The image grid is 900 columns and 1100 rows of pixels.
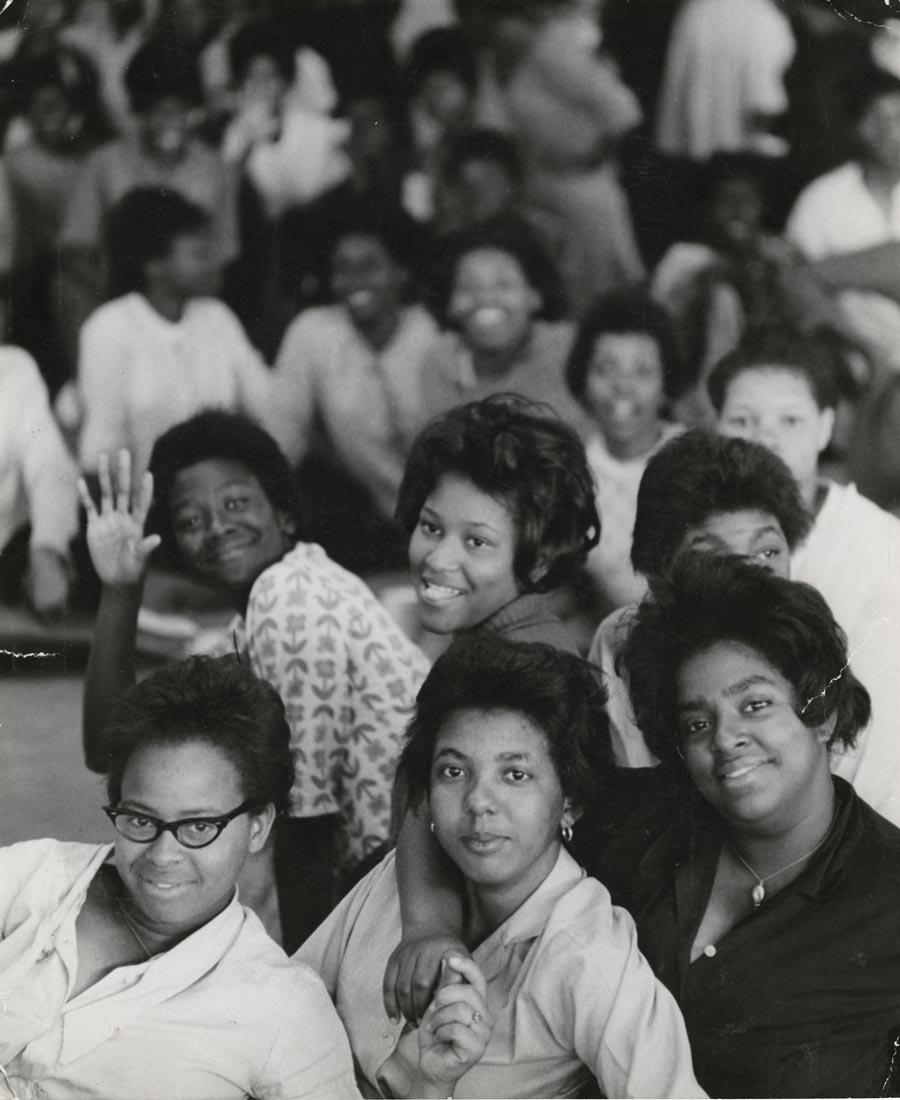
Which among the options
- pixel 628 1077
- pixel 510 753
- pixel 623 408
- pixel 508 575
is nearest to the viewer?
pixel 628 1077

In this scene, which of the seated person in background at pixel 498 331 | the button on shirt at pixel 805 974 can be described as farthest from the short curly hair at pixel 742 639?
the seated person in background at pixel 498 331

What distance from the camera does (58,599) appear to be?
102 inches

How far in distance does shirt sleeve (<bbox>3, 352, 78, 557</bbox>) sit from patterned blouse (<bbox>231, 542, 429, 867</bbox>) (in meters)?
0.36

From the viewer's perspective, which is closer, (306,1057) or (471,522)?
(306,1057)

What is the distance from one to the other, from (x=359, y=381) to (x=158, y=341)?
1.20 feet

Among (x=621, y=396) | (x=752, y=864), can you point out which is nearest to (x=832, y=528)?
(x=621, y=396)

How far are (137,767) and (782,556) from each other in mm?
1091

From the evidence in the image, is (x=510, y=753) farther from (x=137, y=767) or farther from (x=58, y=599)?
(x=58, y=599)

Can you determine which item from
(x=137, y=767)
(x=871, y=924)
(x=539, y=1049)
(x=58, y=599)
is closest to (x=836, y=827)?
(x=871, y=924)

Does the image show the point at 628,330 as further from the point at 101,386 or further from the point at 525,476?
the point at 101,386

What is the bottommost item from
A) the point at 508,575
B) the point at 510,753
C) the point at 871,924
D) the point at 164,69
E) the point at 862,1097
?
the point at 862,1097

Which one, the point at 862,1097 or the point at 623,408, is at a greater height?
the point at 623,408

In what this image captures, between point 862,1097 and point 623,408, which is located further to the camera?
point 623,408

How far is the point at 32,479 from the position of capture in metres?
2.61
